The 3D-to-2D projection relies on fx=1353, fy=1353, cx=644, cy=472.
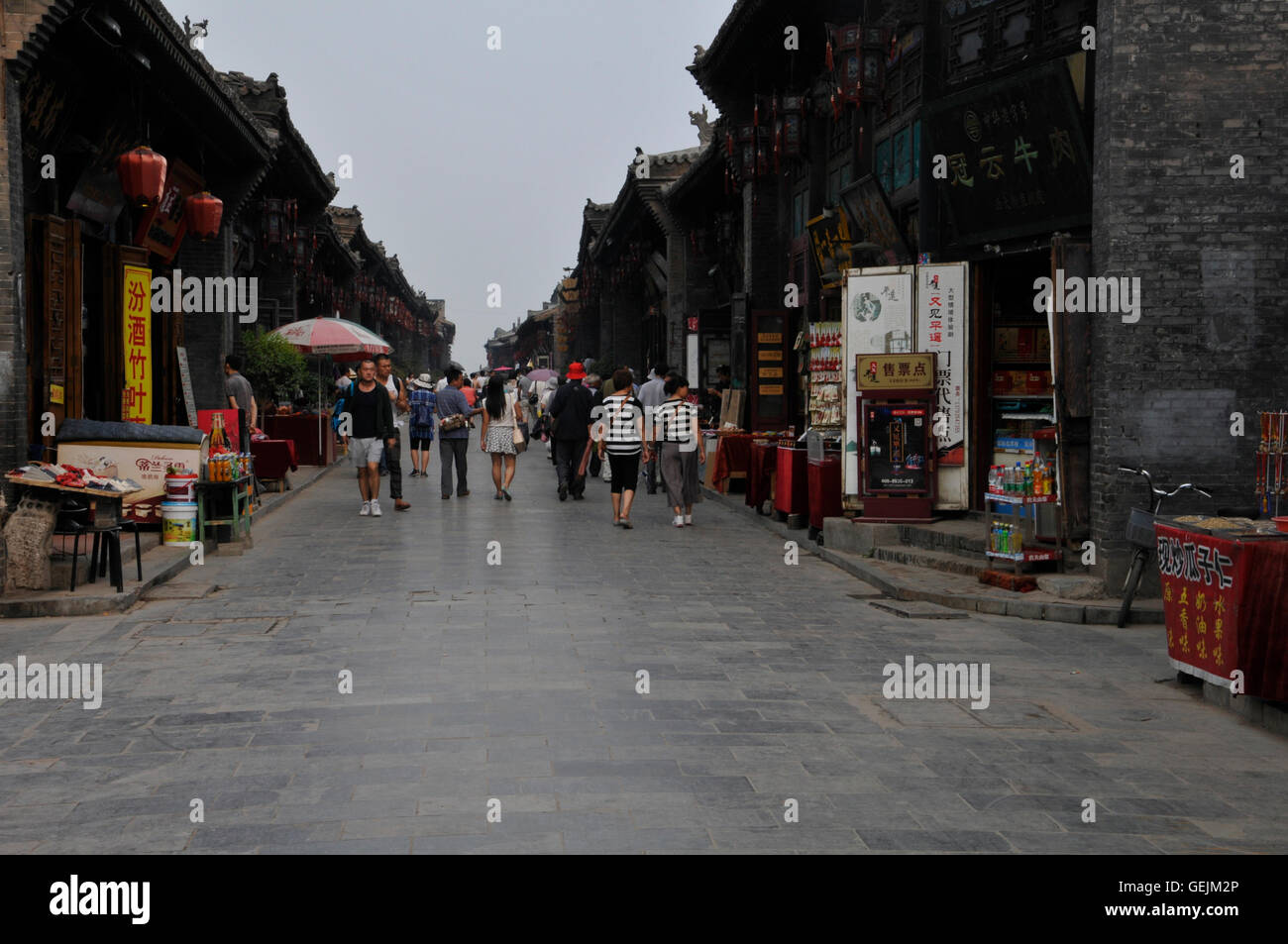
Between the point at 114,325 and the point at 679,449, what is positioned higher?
the point at 114,325

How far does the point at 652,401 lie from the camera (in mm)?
19281

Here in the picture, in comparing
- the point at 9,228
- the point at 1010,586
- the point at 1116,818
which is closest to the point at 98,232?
the point at 9,228

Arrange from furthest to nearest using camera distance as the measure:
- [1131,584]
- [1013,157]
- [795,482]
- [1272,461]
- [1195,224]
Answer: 1. [795,482]
2. [1013,157]
3. [1195,224]
4. [1131,584]
5. [1272,461]

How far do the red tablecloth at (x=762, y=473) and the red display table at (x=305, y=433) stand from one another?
945 centimetres

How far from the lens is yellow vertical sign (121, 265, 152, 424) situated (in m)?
14.8

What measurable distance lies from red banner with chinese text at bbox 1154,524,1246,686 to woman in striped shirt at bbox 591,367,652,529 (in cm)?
814

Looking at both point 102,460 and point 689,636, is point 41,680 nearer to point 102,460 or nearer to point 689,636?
point 689,636

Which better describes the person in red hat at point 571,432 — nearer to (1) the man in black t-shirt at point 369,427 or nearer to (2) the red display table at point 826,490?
(1) the man in black t-shirt at point 369,427

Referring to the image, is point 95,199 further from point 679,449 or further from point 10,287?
point 679,449

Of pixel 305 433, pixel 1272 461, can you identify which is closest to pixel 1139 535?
pixel 1272 461

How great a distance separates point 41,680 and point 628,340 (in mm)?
40148

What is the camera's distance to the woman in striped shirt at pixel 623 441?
14.9 m

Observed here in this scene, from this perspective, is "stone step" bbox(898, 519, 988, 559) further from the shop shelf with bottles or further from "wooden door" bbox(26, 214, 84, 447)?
"wooden door" bbox(26, 214, 84, 447)

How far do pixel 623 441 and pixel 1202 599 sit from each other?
29.2 feet
